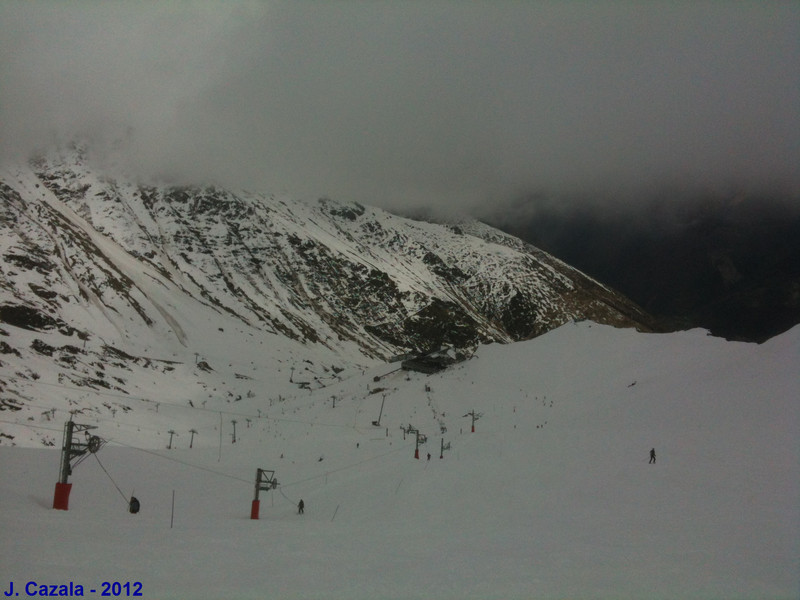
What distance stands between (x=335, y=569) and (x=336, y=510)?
16610 millimetres

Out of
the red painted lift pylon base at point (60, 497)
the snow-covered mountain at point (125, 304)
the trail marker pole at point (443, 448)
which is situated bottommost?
the red painted lift pylon base at point (60, 497)

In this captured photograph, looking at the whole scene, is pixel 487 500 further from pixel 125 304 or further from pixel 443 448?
pixel 125 304

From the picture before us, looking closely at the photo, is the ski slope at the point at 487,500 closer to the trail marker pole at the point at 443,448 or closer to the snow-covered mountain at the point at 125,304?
the trail marker pole at the point at 443,448

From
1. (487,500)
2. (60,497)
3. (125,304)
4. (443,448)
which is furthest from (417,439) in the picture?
(125,304)

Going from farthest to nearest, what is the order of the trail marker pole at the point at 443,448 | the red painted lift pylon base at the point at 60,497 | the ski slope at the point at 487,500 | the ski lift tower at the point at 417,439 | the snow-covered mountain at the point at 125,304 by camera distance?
the snow-covered mountain at the point at 125,304 < the ski lift tower at the point at 417,439 < the trail marker pole at the point at 443,448 < the red painted lift pylon base at the point at 60,497 < the ski slope at the point at 487,500

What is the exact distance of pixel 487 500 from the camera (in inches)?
1046

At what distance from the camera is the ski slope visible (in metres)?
12.7

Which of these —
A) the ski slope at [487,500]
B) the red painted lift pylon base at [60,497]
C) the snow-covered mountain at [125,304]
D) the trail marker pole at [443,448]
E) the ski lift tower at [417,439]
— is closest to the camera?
the ski slope at [487,500]

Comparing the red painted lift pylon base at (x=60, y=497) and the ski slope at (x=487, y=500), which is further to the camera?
the red painted lift pylon base at (x=60, y=497)

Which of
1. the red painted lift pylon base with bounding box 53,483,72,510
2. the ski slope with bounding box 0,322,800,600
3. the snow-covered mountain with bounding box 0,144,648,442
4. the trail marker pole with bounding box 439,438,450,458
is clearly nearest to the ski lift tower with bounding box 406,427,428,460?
the ski slope with bounding box 0,322,800,600

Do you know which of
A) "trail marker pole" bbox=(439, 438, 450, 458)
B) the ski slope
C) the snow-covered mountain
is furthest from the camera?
the snow-covered mountain

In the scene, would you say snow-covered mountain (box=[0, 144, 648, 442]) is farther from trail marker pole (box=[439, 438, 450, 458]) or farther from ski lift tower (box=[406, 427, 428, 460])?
trail marker pole (box=[439, 438, 450, 458])

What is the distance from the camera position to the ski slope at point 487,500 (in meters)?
12.7

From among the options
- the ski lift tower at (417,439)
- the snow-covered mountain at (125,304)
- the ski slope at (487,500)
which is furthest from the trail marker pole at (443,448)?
the snow-covered mountain at (125,304)
